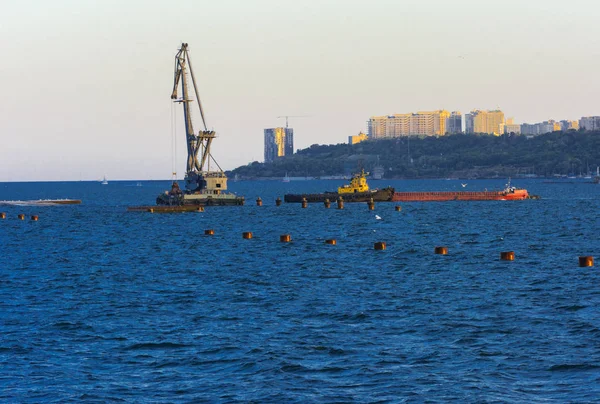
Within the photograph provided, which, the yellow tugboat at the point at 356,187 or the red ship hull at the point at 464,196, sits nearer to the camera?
the yellow tugboat at the point at 356,187

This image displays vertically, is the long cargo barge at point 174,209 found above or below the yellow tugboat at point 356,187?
below

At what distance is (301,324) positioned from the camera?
115ft

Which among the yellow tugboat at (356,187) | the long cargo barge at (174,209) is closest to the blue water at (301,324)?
the long cargo barge at (174,209)

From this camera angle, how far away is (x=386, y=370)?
89.9ft

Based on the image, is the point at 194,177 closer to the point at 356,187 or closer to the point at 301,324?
the point at 356,187

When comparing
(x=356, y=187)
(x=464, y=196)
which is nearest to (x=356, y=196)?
(x=356, y=187)

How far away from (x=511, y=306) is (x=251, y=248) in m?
36.5

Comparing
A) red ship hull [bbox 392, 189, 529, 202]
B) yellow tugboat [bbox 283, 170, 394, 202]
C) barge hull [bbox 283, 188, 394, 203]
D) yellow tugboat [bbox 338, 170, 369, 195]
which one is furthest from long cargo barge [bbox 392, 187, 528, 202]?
yellow tugboat [bbox 338, 170, 369, 195]

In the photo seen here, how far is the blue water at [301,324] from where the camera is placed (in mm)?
25891

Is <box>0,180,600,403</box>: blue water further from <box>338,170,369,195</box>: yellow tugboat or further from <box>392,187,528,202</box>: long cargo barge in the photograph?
<box>392,187,528,202</box>: long cargo barge

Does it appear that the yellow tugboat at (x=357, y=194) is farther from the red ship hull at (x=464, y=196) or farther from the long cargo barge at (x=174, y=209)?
the long cargo barge at (x=174, y=209)

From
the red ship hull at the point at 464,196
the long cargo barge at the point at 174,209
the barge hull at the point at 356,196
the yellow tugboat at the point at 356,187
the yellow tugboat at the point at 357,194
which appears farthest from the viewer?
the red ship hull at the point at 464,196

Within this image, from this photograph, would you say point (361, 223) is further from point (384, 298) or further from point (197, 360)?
point (197, 360)

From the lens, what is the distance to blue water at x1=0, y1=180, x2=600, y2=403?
25.9m
